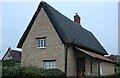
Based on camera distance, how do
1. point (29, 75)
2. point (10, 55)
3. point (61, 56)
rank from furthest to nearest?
point (10, 55)
point (61, 56)
point (29, 75)

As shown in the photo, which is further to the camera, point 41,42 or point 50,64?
point 41,42

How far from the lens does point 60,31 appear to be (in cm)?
2720

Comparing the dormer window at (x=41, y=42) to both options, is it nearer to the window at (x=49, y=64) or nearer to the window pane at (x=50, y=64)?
the window at (x=49, y=64)

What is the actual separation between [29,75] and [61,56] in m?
11.2

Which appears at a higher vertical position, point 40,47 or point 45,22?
point 45,22

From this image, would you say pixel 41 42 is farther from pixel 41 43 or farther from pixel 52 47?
pixel 52 47

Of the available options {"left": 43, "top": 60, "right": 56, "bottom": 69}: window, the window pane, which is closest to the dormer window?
{"left": 43, "top": 60, "right": 56, "bottom": 69}: window

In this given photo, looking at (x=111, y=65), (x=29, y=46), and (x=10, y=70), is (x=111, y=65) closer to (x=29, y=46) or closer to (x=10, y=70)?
(x=29, y=46)

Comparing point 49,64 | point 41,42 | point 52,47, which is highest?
point 41,42

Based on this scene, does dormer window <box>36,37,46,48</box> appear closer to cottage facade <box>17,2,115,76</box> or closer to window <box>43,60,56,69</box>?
cottage facade <box>17,2,115,76</box>

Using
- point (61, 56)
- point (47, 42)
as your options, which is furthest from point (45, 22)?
point (61, 56)

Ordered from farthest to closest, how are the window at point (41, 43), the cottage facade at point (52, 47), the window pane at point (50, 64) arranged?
the window at point (41, 43) → the window pane at point (50, 64) → the cottage facade at point (52, 47)

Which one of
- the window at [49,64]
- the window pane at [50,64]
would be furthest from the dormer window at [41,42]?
the window pane at [50,64]

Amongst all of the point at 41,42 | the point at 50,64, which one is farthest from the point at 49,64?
the point at 41,42
